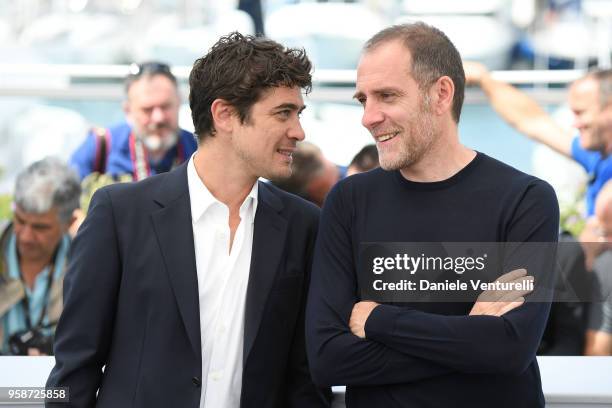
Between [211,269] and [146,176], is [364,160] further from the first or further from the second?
[211,269]

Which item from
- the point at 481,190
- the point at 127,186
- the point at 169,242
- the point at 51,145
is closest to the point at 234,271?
Result: the point at 169,242

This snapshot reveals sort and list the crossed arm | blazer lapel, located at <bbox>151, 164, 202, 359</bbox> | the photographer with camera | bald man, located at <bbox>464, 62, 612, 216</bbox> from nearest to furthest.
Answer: the crossed arm, blazer lapel, located at <bbox>151, 164, 202, 359</bbox>, the photographer with camera, bald man, located at <bbox>464, 62, 612, 216</bbox>

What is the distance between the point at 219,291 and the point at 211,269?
0.17 ft

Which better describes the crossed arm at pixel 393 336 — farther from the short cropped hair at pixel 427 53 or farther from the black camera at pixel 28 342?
the black camera at pixel 28 342

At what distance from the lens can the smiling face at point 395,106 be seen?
2.09m

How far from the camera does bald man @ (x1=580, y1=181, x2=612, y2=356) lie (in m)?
3.64

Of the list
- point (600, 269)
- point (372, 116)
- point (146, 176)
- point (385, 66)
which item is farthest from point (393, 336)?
point (146, 176)

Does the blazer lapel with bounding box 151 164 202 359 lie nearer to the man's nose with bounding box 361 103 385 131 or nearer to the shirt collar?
the shirt collar

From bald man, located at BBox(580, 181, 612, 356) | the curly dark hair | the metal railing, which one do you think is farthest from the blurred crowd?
the curly dark hair

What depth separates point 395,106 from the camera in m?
2.10

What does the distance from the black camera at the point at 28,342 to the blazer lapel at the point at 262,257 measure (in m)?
1.84

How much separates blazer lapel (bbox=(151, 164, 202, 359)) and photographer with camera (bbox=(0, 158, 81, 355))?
177 cm

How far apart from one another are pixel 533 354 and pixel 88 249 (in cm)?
99

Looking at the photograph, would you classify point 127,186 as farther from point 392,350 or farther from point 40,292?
point 40,292
